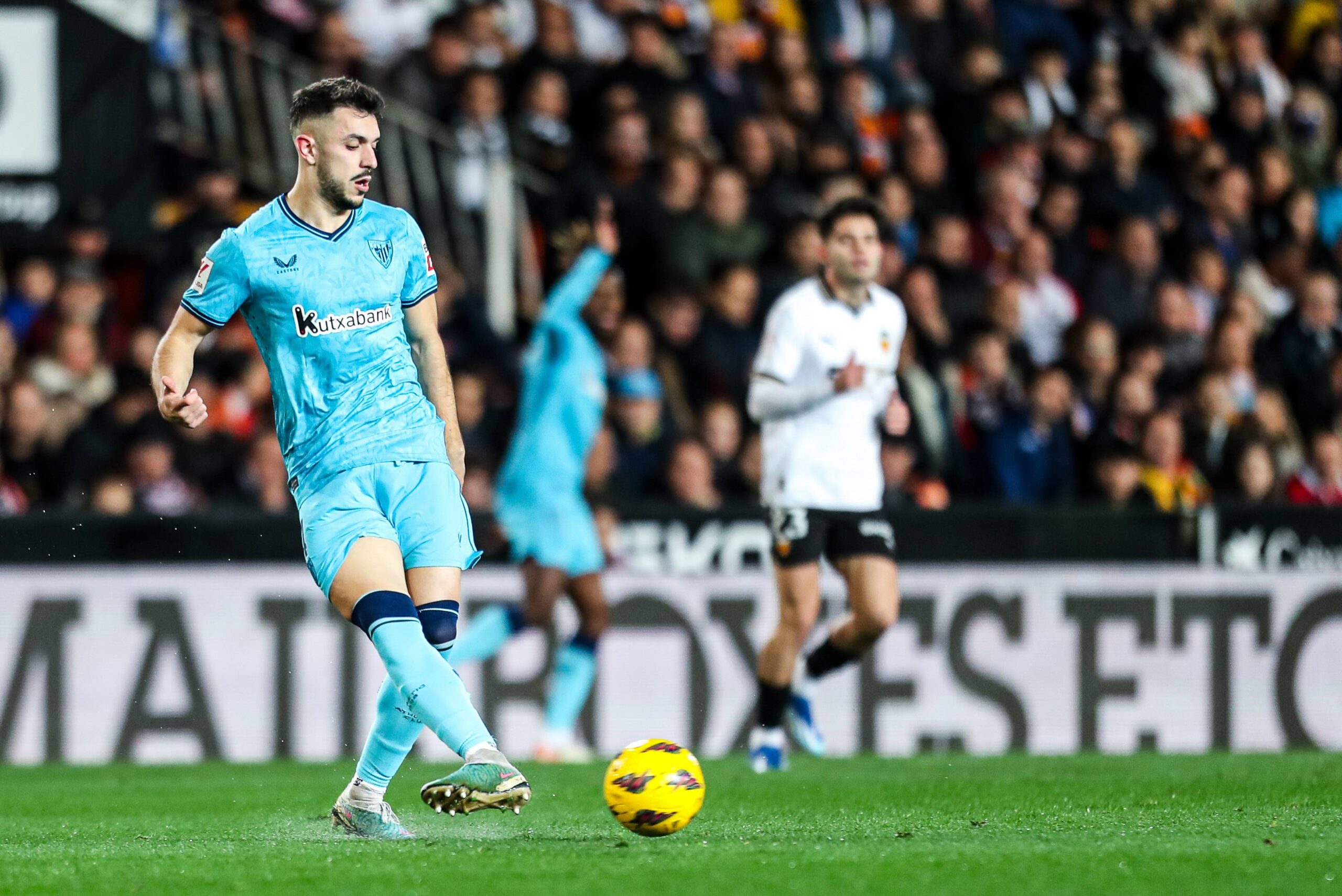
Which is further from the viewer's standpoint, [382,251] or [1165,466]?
[1165,466]

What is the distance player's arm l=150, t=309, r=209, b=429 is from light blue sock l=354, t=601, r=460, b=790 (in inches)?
33.9

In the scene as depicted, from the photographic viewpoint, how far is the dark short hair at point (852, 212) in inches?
355

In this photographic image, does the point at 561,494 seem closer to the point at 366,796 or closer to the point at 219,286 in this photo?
the point at 366,796

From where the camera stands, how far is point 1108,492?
12406 mm

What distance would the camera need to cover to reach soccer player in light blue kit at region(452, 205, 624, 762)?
34.8 ft

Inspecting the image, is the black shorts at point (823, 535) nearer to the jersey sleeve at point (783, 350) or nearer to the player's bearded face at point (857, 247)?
the jersey sleeve at point (783, 350)

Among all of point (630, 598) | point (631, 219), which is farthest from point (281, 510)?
point (631, 219)

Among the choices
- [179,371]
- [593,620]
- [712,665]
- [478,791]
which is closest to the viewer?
[478,791]

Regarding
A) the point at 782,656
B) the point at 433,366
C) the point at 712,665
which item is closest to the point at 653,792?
the point at 433,366

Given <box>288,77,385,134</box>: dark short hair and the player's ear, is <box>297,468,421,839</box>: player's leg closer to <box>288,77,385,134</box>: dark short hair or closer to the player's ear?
the player's ear

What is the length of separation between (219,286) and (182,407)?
44cm

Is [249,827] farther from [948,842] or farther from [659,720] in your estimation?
[659,720]

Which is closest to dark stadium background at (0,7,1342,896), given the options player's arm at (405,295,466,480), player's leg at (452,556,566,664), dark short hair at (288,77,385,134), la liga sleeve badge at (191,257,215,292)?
player's leg at (452,556,566,664)

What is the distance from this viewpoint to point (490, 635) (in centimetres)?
1075
